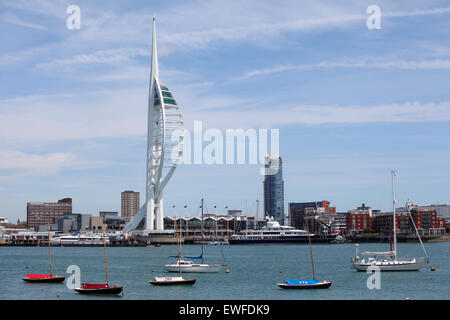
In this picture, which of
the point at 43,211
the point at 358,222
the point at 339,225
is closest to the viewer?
the point at 358,222

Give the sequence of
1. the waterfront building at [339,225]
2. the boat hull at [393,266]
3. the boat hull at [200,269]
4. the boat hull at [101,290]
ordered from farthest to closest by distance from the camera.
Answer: the waterfront building at [339,225] → the boat hull at [200,269] → the boat hull at [393,266] → the boat hull at [101,290]

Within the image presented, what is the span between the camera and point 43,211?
17700cm

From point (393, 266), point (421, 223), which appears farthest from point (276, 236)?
point (393, 266)

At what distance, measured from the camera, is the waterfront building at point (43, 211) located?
175250mm

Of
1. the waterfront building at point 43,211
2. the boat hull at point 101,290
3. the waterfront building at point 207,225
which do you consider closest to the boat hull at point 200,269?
the boat hull at point 101,290

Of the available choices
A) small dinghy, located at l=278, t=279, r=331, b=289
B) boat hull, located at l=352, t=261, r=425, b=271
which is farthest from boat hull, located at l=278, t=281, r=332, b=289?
boat hull, located at l=352, t=261, r=425, b=271

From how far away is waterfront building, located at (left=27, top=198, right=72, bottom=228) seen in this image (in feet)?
575

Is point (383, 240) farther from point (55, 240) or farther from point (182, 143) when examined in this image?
point (55, 240)

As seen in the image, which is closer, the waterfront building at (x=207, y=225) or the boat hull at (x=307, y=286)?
the boat hull at (x=307, y=286)

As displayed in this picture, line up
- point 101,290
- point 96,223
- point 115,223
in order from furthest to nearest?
1. point 115,223
2. point 96,223
3. point 101,290
